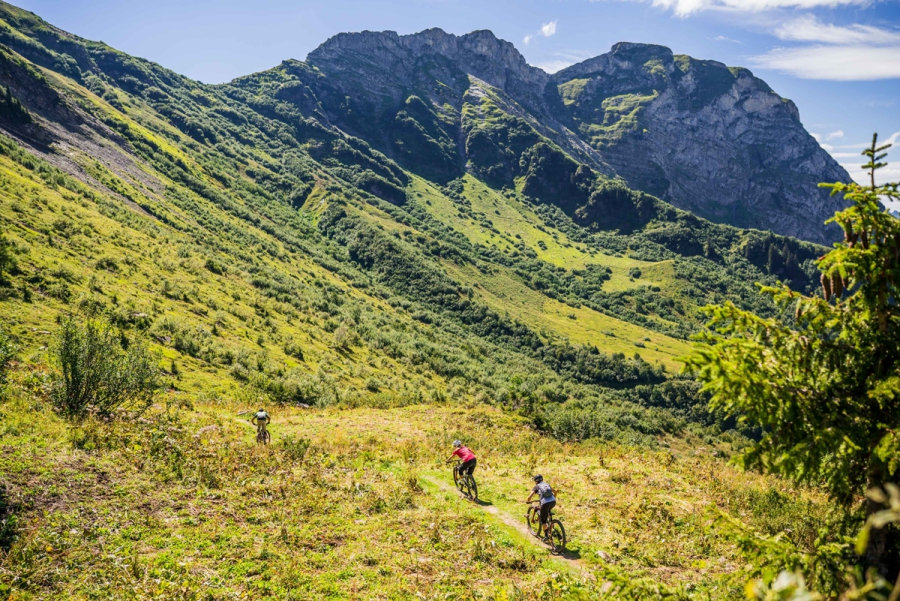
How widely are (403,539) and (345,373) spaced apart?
35.7 meters

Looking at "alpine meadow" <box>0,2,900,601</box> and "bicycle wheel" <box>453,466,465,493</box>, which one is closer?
"alpine meadow" <box>0,2,900,601</box>

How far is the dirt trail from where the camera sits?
43.1ft

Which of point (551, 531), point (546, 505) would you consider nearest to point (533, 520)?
point (551, 531)

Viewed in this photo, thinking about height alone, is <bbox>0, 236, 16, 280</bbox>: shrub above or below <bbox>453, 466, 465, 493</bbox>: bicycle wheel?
above

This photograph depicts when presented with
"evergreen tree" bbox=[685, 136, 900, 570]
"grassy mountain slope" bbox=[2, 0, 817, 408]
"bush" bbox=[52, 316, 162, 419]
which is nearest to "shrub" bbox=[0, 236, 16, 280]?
"grassy mountain slope" bbox=[2, 0, 817, 408]

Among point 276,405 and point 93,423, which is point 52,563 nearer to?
point 93,423

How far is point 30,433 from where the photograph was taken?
14.8m

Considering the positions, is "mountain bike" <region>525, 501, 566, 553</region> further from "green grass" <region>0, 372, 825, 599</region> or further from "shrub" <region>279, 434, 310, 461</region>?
"shrub" <region>279, 434, 310, 461</region>

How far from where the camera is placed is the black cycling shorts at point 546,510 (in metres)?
14.4

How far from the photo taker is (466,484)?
717 inches

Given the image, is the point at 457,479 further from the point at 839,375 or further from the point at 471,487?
the point at 839,375

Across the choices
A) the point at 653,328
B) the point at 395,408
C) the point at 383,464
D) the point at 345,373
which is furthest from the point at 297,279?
the point at 653,328

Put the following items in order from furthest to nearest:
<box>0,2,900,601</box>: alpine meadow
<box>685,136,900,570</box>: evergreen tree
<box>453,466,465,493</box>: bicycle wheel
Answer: <box>453,466,465,493</box>: bicycle wheel < <box>0,2,900,601</box>: alpine meadow < <box>685,136,900,570</box>: evergreen tree

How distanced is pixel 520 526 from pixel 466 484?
2.98m
